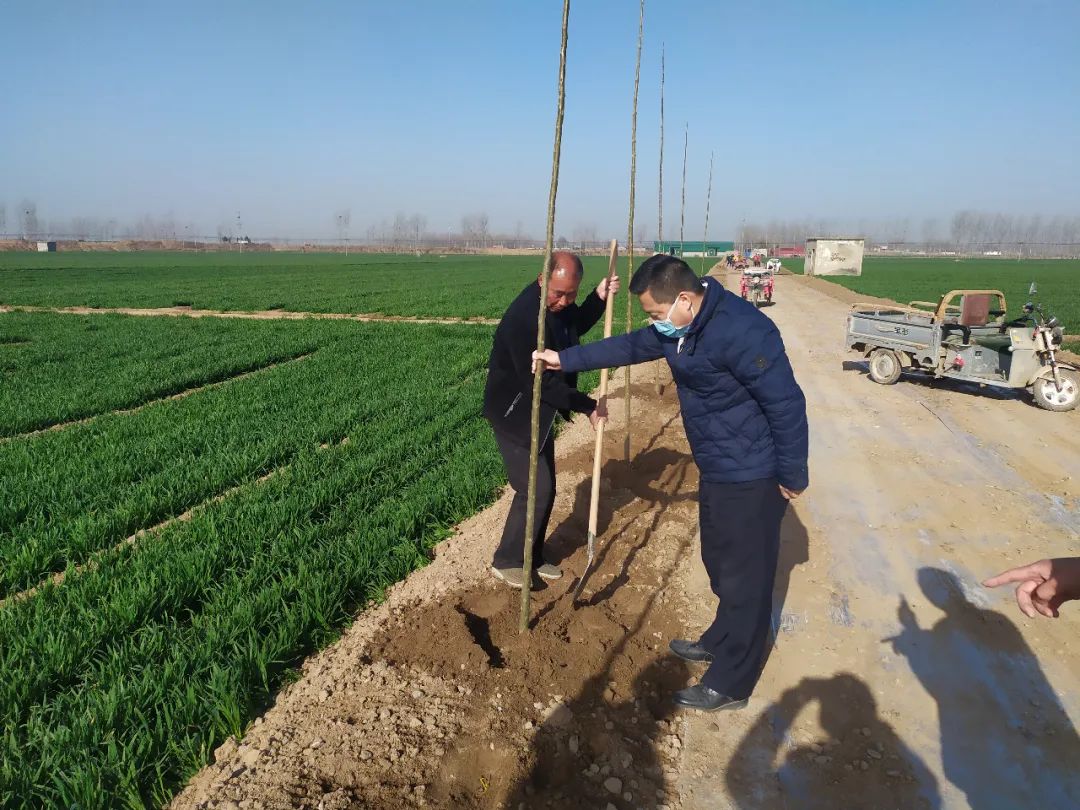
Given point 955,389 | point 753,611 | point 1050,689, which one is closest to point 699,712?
point 753,611

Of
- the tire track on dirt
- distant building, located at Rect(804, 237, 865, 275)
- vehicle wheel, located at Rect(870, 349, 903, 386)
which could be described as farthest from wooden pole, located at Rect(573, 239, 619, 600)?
distant building, located at Rect(804, 237, 865, 275)

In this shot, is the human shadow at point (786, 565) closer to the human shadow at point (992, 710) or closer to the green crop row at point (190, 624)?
the human shadow at point (992, 710)

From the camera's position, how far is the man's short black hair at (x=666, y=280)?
293 centimetres

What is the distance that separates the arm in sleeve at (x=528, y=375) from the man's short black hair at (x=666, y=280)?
907 millimetres

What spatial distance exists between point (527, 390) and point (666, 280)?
46.1 inches

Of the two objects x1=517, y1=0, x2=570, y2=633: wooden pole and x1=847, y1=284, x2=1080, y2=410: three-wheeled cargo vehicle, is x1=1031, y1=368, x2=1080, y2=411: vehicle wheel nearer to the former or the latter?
x1=847, y1=284, x2=1080, y2=410: three-wheeled cargo vehicle

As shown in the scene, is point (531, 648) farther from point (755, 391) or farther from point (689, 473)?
point (689, 473)

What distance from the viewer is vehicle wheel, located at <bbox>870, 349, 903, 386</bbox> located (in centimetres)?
1050

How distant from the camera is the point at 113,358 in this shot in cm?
1274

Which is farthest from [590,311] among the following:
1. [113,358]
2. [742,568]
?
[113,358]

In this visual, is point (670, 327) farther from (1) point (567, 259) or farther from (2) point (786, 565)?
(2) point (786, 565)

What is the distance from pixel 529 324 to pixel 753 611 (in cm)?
183

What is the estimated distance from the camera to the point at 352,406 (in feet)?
28.9

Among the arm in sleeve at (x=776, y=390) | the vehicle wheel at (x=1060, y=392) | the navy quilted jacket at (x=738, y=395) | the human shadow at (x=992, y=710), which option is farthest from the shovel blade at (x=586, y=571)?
the vehicle wheel at (x=1060, y=392)
